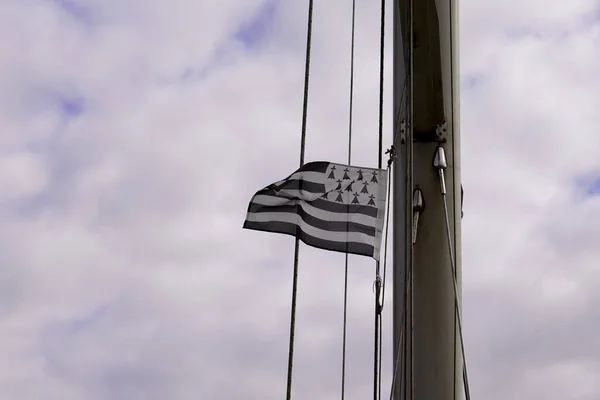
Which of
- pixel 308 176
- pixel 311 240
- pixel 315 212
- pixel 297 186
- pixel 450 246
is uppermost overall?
pixel 308 176

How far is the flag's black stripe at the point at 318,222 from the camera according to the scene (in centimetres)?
1122

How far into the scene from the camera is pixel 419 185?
908 cm

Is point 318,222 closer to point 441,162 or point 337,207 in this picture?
point 337,207

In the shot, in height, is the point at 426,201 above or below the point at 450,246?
above

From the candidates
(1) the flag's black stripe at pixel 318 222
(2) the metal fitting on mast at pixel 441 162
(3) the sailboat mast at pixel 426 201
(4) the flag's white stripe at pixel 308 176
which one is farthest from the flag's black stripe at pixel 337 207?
(2) the metal fitting on mast at pixel 441 162

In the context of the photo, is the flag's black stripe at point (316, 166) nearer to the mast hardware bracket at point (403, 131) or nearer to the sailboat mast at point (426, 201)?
the sailboat mast at point (426, 201)

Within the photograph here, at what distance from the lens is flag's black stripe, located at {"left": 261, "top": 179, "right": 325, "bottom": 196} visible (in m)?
11.5

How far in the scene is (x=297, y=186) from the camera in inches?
457

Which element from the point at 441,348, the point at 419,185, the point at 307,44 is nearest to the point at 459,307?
the point at 441,348

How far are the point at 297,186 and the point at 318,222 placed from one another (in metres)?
0.48

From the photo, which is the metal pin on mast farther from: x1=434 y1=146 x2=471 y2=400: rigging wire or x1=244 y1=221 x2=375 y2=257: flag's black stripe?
x1=244 y1=221 x2=375 y2=257: flag's black stripe

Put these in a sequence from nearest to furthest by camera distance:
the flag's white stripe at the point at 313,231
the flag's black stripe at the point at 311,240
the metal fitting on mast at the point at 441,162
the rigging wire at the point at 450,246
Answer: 1. the rigging wire at the point at 450,246
2. the metal fitting on mast at the point at 441,162
3. the flag's black stripe at the point at 311,240
4. the flag's white stripe at the point at 313,231

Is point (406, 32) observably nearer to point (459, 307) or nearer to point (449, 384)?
point (459, 307)

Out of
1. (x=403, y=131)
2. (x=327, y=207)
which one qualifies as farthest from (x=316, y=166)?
(x=403, y=131)
